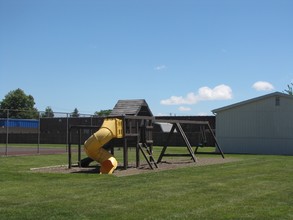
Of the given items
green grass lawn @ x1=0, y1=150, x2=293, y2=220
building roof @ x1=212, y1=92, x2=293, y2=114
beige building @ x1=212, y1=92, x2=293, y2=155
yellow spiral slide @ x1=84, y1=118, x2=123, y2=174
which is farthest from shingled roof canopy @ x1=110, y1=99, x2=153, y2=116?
green grass lawn @ x1=0, y1=150, x2=293, y2=220

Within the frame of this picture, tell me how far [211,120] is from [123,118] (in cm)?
4290

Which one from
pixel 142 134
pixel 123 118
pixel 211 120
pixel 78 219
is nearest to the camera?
pixel 78 219

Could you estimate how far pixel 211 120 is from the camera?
196ft

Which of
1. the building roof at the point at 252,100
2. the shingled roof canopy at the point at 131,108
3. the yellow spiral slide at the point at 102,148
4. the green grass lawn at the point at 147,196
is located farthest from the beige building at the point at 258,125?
the yellow spiral slide at the point at 102,148

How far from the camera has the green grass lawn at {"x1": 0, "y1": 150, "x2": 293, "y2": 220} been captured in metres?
8.39

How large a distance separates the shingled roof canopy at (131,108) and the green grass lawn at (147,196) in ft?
94.0

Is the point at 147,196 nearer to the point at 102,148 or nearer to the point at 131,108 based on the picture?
the point at 102,148

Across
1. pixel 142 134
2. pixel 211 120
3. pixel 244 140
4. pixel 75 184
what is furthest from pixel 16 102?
pixel 75 184

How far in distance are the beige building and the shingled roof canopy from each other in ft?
31.1

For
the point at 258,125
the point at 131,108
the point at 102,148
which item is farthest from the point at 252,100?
the point at 102,148

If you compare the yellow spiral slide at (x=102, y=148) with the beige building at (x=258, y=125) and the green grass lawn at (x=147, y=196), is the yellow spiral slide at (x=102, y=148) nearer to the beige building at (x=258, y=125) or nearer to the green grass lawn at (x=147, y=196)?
the green grass lawn at (x=147, y=196)

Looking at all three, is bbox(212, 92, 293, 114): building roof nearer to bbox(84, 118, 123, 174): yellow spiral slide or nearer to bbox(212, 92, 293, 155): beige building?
bbox(212, 92, 293, 155): beige building

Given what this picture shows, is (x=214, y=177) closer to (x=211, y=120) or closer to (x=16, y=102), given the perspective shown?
(x=211, y=120)

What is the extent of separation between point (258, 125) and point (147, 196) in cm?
2595
